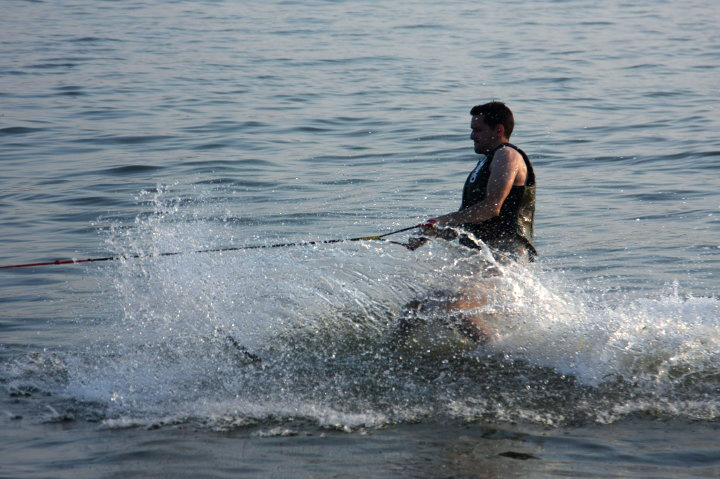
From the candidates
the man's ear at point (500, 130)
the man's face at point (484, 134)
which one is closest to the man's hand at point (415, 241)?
the man's face at point (484, 134)

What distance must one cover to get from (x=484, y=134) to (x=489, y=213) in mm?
551

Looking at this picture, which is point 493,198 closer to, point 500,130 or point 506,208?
point 506,208

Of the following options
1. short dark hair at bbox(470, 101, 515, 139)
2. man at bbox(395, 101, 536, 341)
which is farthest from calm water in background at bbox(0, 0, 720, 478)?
short dark hair at bbox(470, 101, 515, 139)

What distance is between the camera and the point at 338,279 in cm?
727

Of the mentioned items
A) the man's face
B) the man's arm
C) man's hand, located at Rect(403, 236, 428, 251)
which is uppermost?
the man's face

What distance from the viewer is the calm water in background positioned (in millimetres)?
5012

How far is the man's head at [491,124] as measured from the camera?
6180mm

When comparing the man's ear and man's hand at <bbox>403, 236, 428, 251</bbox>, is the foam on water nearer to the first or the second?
man's hand at <bbox>403, 236, 428, 251</bbox>

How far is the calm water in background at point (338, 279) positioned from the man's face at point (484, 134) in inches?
28.8

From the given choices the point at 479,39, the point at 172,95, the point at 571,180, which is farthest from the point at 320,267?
the point at 479,39

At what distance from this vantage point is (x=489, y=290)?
6.18 metres

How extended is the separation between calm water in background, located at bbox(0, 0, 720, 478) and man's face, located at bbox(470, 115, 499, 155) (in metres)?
A: 0.73

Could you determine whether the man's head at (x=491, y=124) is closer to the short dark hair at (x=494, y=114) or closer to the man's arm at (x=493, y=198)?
the short dark hair at (x=494, y=114)

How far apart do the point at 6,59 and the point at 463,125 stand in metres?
10.8
